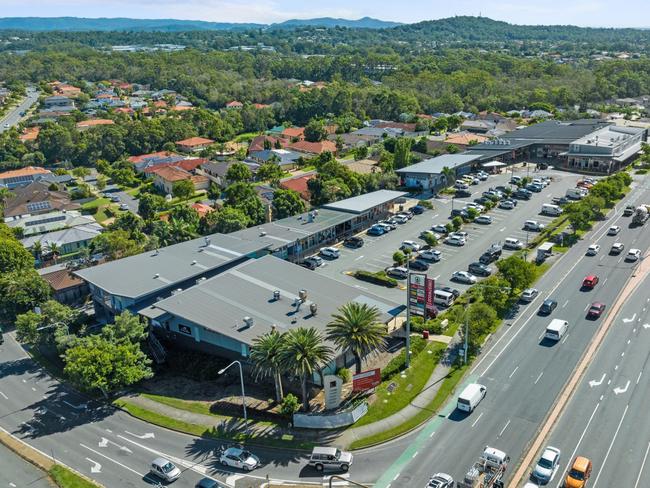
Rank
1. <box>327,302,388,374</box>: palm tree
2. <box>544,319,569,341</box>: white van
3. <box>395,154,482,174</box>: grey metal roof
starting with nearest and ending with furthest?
1. <box>327,302,388,374</box>: palm tree
2. <box>544,319,569,341</box>: white van
3. <box>395,154,482,174</box>: grey metal roof

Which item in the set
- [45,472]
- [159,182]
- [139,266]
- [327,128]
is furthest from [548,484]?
[327,128]

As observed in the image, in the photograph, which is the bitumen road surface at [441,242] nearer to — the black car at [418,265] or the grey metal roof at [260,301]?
the black car at [418,265]

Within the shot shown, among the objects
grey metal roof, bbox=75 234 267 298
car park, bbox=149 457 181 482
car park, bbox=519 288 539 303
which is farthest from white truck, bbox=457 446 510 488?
grey metal roof, bbox=75 234 267 298

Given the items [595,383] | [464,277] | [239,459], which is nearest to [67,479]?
[239,459]

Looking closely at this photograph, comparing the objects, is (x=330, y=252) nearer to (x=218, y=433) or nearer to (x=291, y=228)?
(x=291, y=228)

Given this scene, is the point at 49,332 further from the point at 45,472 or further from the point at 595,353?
the point at 595,353

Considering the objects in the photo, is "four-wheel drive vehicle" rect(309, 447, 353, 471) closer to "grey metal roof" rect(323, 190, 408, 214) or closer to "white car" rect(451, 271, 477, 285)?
"white car" rect(451, 271, 477, 285)
